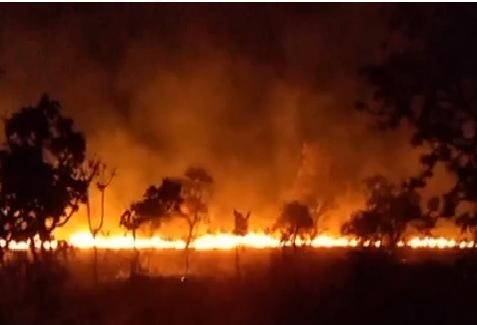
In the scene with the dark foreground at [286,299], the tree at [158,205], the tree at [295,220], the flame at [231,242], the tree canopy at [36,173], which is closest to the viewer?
the dark foreground at [286,299]

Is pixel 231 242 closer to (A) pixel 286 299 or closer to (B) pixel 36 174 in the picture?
(B) pixel 36 174

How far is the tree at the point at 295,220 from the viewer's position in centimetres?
6556

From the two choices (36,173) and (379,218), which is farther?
(379,218)

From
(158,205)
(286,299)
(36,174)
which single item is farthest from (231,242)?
(286,299)

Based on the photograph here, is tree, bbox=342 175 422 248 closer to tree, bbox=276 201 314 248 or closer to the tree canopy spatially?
tree, bbox=276 201 314 248

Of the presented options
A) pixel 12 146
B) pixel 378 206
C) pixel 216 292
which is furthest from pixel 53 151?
pixel 378 206

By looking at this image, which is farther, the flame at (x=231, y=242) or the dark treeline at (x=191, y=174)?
the flame at (x=231, y=242)

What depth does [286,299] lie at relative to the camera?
742 inches

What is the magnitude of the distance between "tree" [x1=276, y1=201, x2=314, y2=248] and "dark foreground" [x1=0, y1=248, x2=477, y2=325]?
4113 cm

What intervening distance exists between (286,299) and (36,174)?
12640 millimetres

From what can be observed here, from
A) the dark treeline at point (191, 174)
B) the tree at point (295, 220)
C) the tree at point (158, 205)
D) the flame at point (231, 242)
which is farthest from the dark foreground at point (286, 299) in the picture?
the tree at point (295, 220)

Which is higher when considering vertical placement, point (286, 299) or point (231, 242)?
point (231, 242)

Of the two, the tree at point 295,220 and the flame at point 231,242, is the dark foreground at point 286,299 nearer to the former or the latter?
the flame at point 231,242

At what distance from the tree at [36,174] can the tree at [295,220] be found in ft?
112
